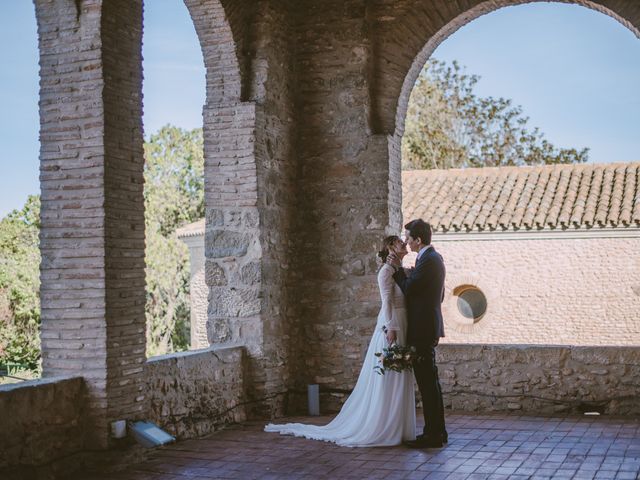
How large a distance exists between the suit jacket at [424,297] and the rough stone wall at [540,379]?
1673 mm

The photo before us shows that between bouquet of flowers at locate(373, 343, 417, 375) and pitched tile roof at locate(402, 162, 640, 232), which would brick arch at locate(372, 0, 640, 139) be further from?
pitched tile roof at locate(402, 162, 640, 232)

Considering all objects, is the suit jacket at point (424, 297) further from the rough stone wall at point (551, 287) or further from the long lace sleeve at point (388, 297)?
the rough stone wall at point (551, 287)

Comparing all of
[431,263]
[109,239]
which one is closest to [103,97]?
[109,239]

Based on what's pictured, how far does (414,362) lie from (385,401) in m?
0.37

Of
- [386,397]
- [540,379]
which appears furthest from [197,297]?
[386,397]

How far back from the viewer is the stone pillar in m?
5.66

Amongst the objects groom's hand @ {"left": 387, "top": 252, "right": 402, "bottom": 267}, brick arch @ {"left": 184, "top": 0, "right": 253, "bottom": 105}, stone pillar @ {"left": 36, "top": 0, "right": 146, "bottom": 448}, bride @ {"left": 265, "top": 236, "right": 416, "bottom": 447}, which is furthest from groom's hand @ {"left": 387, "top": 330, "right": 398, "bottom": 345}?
brick arch @ {"left": 184, "top": 0, "right": 253, "bottom": 105}

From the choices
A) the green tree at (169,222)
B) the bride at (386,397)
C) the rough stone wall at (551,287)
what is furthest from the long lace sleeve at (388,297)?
the green tree at (169,222)

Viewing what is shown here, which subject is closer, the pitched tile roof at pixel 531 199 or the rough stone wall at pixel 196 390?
the rough stone wall at pixel 196 390

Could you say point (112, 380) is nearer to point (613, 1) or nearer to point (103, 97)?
point (103, 97)

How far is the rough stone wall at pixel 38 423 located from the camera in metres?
5.05

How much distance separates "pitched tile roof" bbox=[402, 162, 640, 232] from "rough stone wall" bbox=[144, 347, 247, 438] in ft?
30.2

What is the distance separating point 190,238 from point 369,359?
1408 centimetres

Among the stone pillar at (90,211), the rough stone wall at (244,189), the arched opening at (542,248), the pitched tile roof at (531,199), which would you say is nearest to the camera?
the stone pillar at (90,211)
